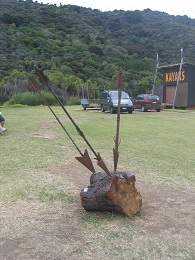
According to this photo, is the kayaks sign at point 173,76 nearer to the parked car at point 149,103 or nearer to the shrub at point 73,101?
the parked car at point 149,103

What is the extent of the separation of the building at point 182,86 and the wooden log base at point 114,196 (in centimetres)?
2651

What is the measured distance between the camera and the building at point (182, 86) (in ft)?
96.2

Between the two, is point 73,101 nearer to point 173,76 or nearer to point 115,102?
point 173,76

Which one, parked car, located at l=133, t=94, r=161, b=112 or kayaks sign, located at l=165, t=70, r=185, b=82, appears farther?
kayaks sign, located at l=165, t=70, r=185, b=82

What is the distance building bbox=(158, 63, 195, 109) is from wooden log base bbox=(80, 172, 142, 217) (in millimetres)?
26510

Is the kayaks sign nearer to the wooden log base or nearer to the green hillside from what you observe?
the green hillside

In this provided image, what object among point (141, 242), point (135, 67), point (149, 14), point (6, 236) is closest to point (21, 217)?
point (6, 236)

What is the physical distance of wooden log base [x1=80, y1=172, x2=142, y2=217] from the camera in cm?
371

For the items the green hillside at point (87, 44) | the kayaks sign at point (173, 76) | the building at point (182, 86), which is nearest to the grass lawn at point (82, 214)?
the building at point (182, 86)

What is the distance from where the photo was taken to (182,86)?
98.1ft

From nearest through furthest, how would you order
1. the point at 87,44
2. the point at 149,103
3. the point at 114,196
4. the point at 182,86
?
1. the point at 114,196
2. the point at 149,103
3. the point at 182,86
4. the point at 87,44

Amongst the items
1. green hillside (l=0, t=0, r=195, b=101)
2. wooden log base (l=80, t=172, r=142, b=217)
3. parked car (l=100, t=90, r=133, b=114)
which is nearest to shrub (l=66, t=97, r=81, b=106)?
green hillside (l=0, t=0, r=195, b=101)

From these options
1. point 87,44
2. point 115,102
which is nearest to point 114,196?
point 115,102

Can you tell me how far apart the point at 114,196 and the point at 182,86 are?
89.8ft
